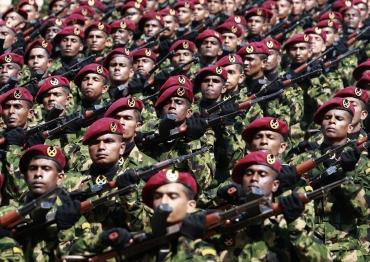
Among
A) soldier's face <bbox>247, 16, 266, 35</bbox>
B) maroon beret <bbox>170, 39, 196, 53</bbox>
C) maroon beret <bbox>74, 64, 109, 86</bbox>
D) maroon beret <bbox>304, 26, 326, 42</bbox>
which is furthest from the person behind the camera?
soldier's face <bbox>247, 16, 266, 35</bbox>

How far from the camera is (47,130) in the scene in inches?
489

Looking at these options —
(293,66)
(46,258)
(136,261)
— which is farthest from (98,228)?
(293,66)

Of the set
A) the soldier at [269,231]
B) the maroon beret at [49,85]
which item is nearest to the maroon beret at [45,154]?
the soldier at [269,231]

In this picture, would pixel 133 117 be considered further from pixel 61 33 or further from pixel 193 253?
pixel 61 33

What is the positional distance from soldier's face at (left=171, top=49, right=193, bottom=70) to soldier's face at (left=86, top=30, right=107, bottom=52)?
6.18ft

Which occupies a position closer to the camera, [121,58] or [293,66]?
[121,58]

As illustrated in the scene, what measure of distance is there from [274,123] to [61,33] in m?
7.35

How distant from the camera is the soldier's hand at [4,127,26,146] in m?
11.6

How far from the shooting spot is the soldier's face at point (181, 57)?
16.1 m

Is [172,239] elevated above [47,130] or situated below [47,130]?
below

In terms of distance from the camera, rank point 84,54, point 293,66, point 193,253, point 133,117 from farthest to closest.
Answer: point 84,54
point 293,66
point 133,117
point 193,253

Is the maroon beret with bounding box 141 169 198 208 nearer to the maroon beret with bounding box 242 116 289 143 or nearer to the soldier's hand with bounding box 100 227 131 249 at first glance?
the soldier's hand with bounding box 100 227 131 249

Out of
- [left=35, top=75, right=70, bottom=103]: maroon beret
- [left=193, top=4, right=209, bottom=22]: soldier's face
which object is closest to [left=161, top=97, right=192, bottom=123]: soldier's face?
[left=35, top=75, right=70, bottom=103]: maroon beret

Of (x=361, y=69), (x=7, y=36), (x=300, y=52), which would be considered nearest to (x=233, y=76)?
(x=361, y=69)
